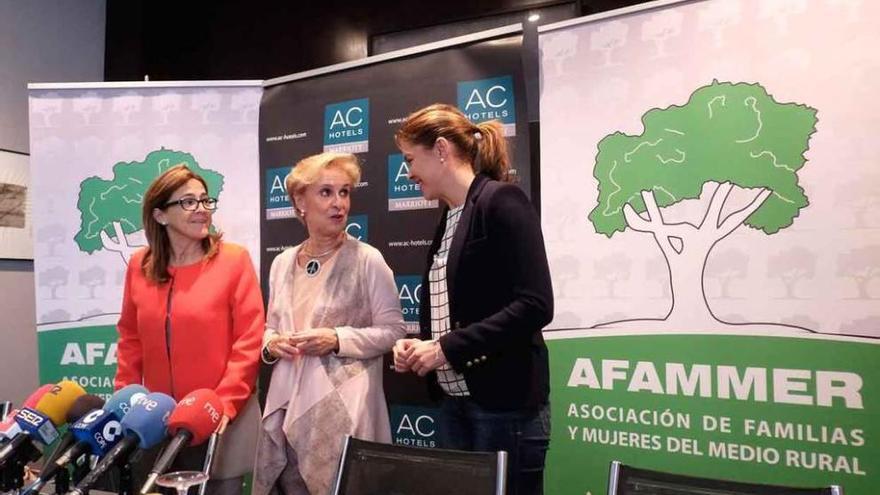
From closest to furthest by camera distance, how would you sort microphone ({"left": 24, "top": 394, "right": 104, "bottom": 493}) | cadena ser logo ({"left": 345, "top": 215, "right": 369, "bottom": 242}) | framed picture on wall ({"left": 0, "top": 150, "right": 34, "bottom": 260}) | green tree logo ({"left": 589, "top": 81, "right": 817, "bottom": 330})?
microphone ({"left": 24, "top": 394, "right": 104, "bottom": 493}) < green tree logo ({"left": 589, "top": 81, "right": 817, "bottom": 330}) < cadena ser logo ({"left": 345, "top": 215, "right": 369, "bottom": 242}) < framed picture on wall ({"left": 0, "top": 150, "right": 34, "bottom": 260})

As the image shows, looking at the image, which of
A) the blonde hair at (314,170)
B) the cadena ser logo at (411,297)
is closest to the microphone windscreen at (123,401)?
the blonde hair at (314,170)

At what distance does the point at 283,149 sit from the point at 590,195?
59.1 inches

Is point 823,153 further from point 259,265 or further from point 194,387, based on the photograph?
point 259,265

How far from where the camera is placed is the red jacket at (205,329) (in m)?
2.29

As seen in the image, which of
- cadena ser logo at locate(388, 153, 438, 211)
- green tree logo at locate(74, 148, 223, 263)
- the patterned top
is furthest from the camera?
green tree logo at locate(74, 148, 223, 263)

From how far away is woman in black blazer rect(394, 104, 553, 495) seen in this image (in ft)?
6.05

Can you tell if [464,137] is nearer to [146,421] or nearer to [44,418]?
[146,421]

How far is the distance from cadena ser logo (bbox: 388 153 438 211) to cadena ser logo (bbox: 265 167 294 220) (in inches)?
21.5

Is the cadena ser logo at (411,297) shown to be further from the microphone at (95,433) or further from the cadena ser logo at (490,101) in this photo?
the microphone at (95,433)

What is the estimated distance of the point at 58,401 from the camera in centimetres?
169

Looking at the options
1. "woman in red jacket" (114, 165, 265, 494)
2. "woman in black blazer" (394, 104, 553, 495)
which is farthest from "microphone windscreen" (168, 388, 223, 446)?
"woman in black blazer" (394, 104, 553, 495)

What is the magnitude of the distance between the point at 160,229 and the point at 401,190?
0.99 m

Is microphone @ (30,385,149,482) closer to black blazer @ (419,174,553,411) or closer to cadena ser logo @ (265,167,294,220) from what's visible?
black blazer @ (419,174,553,411)

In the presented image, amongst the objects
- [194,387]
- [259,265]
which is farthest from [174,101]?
[194,387]
